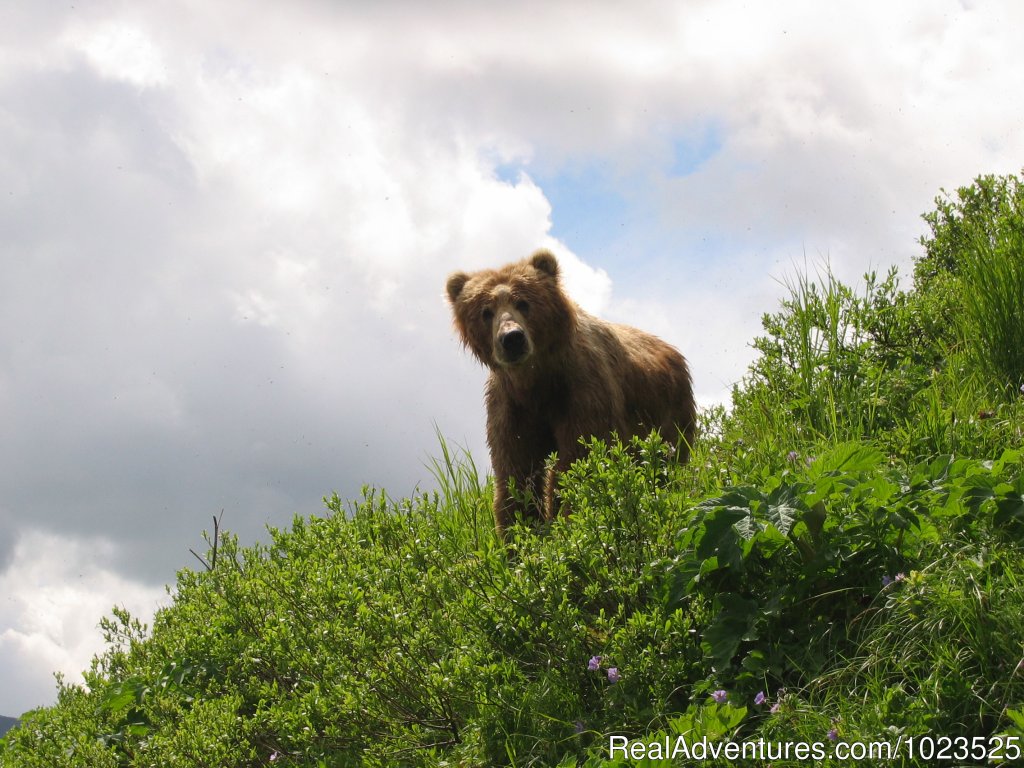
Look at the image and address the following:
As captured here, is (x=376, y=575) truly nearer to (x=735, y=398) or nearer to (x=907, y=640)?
(x=907, y=640)

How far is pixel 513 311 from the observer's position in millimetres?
6840

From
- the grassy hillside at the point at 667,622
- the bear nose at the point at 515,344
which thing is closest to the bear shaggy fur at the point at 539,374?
the bear nose at the point at 515,344

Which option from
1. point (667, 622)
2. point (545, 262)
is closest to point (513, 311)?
point (545, 262)

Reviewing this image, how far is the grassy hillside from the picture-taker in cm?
325

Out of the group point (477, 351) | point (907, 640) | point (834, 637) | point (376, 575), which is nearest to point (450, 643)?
point (376, 575)

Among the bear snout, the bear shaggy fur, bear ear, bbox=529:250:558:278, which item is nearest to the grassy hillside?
the bear shaggy fur

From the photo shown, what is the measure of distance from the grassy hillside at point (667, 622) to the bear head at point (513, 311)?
4.34 feet

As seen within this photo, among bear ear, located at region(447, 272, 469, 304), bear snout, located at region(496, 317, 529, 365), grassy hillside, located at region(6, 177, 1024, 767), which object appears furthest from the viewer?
bear ear, located at region(447, 272, 469, 304)

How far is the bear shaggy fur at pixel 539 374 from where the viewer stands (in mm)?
6570

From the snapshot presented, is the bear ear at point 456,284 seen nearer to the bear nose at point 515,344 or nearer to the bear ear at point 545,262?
the bear ear at point 545,262

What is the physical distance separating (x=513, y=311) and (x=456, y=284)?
2.26 feet

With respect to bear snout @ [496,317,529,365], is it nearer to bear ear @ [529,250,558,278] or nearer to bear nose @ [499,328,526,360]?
bear nose @ [499,328,526,360]

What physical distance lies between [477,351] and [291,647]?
2.85 m

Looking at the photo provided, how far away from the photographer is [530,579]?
4.05 meters
